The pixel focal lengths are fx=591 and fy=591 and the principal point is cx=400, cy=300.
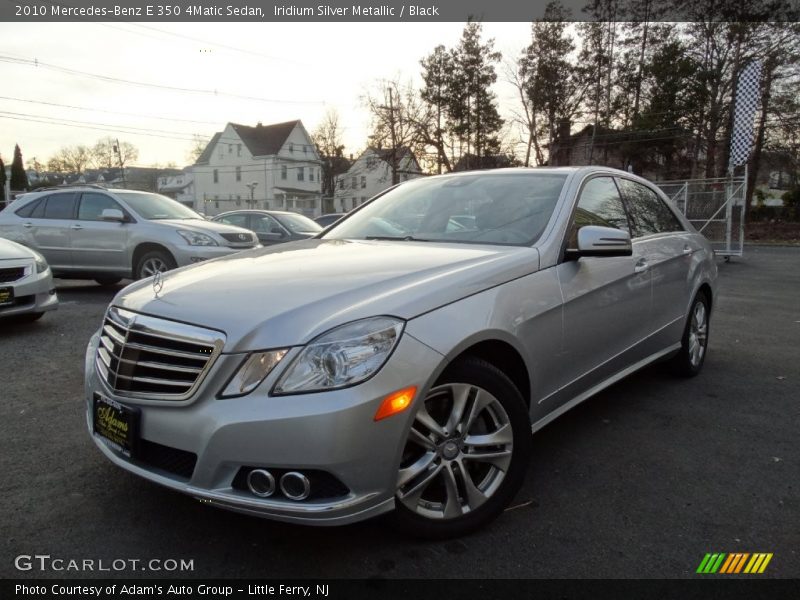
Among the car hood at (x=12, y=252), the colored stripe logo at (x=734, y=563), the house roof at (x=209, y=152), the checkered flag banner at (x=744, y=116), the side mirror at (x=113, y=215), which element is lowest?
the colored stripe logo at (x=734, y=563)

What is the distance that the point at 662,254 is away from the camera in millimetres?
4098

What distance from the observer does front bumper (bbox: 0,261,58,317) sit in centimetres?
610

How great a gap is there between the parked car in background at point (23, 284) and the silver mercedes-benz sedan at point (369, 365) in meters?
4.10

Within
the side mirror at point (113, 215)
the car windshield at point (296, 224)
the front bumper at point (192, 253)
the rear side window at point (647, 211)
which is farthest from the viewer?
the car windshield at point (296, 224)

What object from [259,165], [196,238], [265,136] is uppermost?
[265,136]

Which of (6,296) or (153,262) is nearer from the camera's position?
(6,296)

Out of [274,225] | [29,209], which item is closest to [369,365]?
[29,209]

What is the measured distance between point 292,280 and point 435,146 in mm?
40064

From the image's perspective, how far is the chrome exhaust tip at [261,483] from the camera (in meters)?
2.04

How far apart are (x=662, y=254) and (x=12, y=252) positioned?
6335 mm

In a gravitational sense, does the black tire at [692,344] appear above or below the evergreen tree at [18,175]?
below

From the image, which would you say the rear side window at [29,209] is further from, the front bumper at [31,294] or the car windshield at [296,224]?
the car windshield at [296,224]

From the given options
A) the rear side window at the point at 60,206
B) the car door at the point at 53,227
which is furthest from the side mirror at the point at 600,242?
the rear side window at the point at 60,206

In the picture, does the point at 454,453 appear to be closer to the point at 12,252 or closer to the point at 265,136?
the point at 12,252
